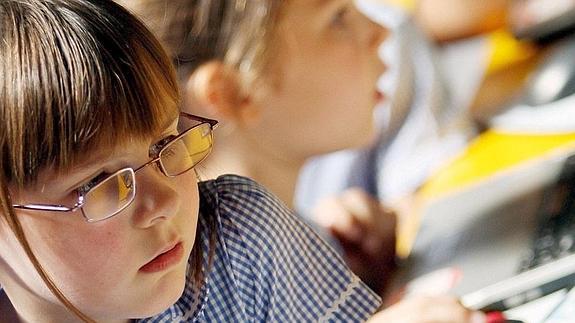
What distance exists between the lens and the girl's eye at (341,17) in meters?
1.01

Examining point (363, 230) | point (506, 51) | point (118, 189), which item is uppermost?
point (506, 51)

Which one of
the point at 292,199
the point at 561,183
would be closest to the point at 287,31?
the point at 292,199

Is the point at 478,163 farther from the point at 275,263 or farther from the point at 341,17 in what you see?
the point at 275,263

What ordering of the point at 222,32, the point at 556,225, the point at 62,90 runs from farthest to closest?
the point at 222,32
the point at 556,225
the point at 62,90

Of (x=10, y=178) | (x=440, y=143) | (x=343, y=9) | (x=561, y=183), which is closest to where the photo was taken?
(x=10, y=178)

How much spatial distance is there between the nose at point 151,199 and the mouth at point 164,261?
0.03m

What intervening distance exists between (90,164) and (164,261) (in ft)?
0.31

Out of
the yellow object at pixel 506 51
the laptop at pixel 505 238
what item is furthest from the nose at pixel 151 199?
the yellow object at pixel 506 51

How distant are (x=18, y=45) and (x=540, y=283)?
46cm

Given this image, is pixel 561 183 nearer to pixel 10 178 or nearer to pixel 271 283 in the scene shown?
pixel 271 283

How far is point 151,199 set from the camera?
607mm

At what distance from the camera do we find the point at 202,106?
0.96 meters

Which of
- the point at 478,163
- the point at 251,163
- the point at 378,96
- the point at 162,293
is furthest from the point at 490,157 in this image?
the point at 162,293

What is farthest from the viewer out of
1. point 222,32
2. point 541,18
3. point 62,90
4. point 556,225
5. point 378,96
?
point 541,18
